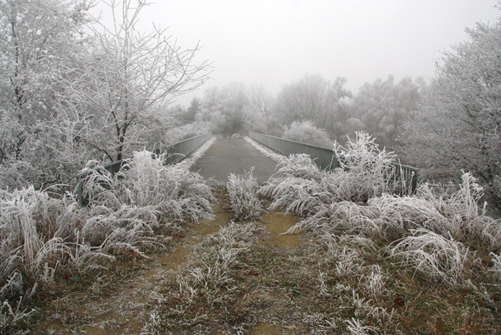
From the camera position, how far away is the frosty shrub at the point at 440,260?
2.81 m

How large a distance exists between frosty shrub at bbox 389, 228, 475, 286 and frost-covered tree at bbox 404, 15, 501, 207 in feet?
25.5

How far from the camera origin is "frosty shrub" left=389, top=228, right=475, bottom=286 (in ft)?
9.21

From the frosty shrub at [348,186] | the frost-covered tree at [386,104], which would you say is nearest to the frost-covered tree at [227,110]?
the frost-covered tree at [386,104]

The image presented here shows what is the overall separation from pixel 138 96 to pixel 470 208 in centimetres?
618

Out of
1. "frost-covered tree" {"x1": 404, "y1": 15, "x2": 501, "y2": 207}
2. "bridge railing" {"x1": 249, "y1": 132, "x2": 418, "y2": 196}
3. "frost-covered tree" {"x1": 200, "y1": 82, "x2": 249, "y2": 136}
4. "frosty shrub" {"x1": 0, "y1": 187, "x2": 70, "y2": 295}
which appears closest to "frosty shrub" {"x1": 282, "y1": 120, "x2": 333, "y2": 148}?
"bridge railing" {"x1": 249, "y1": 132, "x2": 418, "y2": 196}

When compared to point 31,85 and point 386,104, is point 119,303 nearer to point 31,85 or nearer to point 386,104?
point 31,85

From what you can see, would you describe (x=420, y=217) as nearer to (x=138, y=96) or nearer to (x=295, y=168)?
(x=295, y=168)

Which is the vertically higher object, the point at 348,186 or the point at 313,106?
Result: the point at 313,106

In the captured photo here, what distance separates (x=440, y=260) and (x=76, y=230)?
406 cm

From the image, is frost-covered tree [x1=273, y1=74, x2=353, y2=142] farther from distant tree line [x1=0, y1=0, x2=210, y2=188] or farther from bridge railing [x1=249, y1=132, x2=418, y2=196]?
distant tree line [x1=0, y1=0, x2=210, y2=188]

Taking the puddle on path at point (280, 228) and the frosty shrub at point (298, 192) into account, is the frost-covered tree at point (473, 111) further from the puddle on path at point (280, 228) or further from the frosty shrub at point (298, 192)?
the puddle on path at point (280, 228)

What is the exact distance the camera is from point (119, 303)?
8.85 feet

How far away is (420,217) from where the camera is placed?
3.89 meters

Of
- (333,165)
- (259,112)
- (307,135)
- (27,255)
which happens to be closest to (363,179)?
(333,165)
